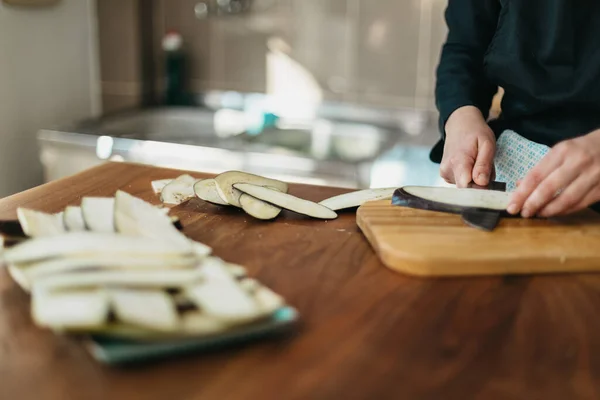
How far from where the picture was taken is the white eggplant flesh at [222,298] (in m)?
0.53

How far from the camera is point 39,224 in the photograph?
2.36 ft

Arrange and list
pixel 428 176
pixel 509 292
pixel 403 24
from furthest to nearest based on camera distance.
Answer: pixel 403 24 → pixel 428 176 → pixel 509 292

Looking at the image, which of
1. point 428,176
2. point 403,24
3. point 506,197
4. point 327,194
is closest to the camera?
point 506,197

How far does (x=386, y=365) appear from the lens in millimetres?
530

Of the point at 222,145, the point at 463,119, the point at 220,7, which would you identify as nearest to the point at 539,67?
the point at 463,119

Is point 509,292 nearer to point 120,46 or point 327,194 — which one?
point 327,194

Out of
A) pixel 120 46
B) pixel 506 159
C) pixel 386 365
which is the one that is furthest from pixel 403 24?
pixel 386 365

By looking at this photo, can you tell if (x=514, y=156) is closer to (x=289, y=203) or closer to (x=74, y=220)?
(x=289, y=203)

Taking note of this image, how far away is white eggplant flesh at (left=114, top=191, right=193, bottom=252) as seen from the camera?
0.69 meters

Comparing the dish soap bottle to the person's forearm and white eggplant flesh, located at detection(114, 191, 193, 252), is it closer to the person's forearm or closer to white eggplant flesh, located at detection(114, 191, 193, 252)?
the person's forearm

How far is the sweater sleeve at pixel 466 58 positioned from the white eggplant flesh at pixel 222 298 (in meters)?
0.60

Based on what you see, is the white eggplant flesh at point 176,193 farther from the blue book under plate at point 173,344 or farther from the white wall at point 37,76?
the white wall at point 37,76

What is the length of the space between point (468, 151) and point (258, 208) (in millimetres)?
304

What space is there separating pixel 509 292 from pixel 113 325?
1.24ft
